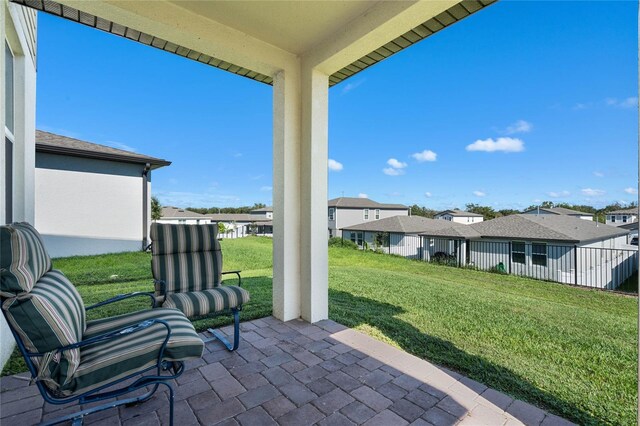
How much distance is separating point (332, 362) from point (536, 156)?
116 feet

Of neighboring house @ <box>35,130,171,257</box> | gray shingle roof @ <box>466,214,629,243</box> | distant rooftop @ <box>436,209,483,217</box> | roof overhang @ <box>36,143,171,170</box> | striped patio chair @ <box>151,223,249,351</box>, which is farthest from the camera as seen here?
distant rooftop @ <box>436,209,483,217</box>

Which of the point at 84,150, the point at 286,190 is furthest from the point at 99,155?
the point at 286,190

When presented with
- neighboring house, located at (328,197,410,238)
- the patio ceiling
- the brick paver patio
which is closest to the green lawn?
the brick paver patio

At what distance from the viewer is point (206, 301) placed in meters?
2.55

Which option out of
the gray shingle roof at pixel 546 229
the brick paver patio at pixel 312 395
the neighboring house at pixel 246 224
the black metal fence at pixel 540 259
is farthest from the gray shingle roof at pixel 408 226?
the brick paver patio at pixel 312 395

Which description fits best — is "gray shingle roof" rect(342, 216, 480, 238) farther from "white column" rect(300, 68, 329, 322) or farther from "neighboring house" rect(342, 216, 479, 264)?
"white column" rect(300, 68, 329, 322)

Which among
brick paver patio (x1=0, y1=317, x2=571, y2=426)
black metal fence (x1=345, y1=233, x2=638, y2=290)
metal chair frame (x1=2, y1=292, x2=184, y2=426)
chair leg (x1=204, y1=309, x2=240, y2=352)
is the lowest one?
black metal fence (x1=345, y1=233, x2=638, y2=290)

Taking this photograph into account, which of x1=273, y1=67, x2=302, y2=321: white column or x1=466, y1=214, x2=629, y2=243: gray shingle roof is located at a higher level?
x1=273, y1=67, x2=302, y2=321: white column

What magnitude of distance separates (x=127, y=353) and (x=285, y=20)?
2929mm

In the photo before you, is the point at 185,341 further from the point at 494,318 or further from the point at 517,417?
the point at 494,318

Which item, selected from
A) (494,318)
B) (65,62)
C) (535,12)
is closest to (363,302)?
(494,318)

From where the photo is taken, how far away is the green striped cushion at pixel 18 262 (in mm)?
1290

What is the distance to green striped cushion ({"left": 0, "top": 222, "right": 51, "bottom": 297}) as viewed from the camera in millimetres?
1290

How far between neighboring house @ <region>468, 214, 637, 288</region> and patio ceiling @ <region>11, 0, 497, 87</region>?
15.9 meters
